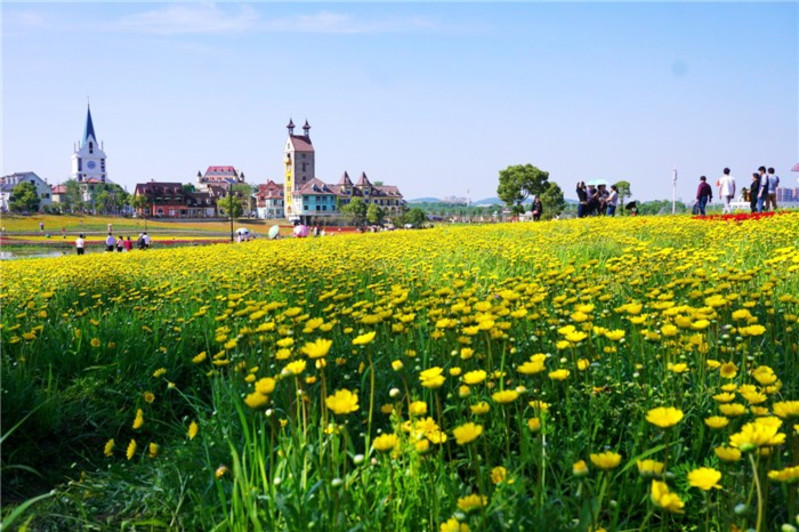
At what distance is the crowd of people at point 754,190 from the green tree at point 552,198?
208 ft

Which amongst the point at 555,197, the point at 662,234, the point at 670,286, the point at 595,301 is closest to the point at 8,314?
the point at 595,301

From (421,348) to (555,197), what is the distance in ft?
281

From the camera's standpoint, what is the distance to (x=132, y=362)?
3662mm

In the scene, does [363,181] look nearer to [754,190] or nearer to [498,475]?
[754,190]

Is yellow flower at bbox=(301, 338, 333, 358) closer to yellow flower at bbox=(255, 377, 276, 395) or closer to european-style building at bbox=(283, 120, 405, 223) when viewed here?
yellow flower at bbox=(255, 377, 276, 395)

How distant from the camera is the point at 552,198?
3305 inches

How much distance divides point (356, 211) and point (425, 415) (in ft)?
380

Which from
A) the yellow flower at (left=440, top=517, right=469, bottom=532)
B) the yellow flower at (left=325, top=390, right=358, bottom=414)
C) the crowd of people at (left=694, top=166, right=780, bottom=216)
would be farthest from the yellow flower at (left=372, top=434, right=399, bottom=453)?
the crowd of people at (left=694, top=166, right=780, bottom=216)

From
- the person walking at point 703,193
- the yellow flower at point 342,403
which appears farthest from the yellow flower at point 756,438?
the person walking at point 703,193

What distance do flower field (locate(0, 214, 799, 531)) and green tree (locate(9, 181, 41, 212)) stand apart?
11130 centimetres

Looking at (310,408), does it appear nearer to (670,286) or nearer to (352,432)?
(352,432)

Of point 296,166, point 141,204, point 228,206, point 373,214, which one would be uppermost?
point 296,166

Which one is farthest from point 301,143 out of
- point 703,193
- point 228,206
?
point 703,193

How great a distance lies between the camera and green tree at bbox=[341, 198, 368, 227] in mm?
117438
